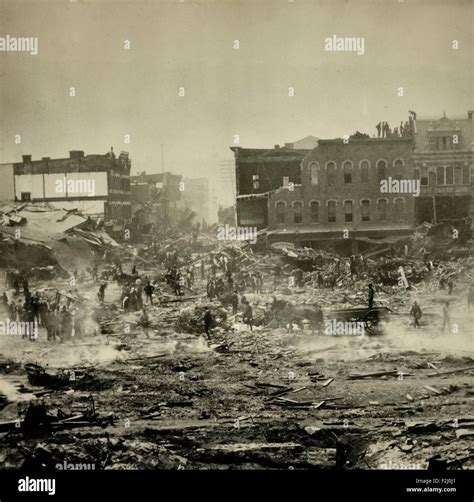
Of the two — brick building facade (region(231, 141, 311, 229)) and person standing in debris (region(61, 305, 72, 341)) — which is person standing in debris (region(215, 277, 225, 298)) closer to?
brick building facade (region(231, 141, 311, 229))

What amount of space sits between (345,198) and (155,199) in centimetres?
231

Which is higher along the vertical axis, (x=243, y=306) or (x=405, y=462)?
(x=243, y=306)

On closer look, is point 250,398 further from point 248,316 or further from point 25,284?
point 25,284

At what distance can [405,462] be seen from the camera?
18.2 ft

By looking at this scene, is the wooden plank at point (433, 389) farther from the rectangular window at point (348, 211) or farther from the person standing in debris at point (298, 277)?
the rectangular window at point (348, 211)

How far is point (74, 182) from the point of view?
618 centimetres

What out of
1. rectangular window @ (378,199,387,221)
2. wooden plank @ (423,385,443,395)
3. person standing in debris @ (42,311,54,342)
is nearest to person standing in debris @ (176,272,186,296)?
person standing in debris @ (42,311,54,342)

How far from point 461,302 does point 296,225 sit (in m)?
2.14

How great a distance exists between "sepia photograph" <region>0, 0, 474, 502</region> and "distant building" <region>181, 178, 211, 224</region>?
0.09 ft

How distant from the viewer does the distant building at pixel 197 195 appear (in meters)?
6.26

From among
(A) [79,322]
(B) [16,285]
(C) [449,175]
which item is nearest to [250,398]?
(A) [79,322]

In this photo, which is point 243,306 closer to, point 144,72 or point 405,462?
point 405,462

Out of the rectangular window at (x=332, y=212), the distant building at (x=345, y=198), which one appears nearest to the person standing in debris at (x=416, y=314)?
the distant building at (x=345, y=198)

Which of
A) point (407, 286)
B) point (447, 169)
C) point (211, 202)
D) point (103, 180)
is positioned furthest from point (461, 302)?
point (103, 180)
